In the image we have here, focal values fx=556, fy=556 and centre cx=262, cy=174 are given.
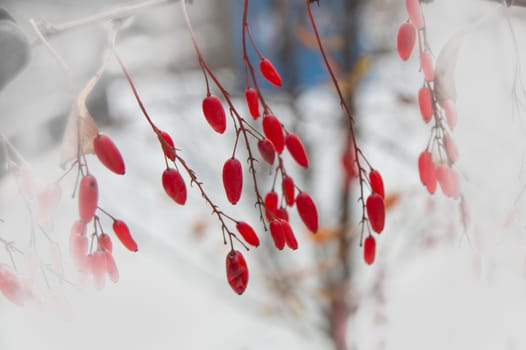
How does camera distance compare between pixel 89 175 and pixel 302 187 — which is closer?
pixel 89 175

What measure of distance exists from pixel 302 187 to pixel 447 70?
0.51 metres

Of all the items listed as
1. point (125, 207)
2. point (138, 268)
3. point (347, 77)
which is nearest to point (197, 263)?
point (125, 207)

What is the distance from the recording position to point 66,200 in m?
0.46

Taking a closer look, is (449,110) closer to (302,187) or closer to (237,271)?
(237,271)

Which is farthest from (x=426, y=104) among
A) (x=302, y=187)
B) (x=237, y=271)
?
(x=302, y=187)

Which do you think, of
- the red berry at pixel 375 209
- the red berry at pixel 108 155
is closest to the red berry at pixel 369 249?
the red berry at pixel 375 209

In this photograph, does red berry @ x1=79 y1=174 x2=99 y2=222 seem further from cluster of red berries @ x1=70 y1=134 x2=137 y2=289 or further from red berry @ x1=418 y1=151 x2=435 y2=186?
red berry @ x1=418 y1=151 x2=435 y2=186

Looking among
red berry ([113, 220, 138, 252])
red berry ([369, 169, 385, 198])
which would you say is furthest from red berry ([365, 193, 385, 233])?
red berry ([113, 220, 138, 252])

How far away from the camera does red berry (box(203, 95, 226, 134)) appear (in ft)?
0.72

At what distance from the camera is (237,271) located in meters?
0.23

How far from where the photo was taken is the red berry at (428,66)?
0.24m

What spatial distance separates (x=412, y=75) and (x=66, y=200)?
1.45ft

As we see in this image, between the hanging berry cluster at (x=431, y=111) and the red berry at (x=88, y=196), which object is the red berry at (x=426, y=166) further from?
the red berry at (x=88, y=196)

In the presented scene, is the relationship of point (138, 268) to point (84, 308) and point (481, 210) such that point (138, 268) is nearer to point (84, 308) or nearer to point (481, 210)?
point (84, 308)
